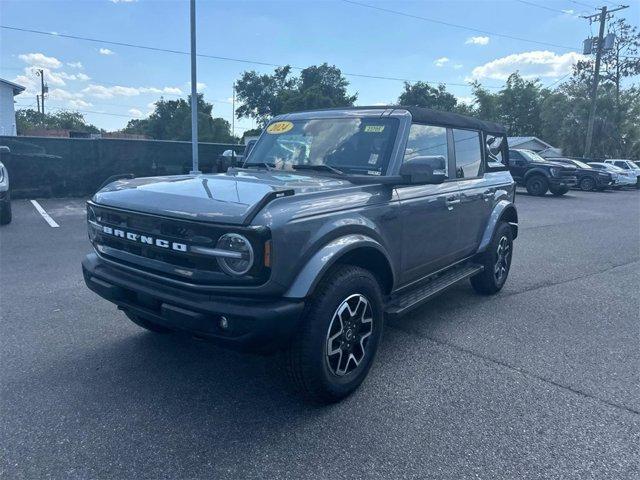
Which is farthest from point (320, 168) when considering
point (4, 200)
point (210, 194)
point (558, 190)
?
point (558, 190)

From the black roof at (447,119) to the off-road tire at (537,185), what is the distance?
15526mm

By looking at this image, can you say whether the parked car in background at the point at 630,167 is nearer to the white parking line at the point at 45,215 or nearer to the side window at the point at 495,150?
the side window at the point at 495,150

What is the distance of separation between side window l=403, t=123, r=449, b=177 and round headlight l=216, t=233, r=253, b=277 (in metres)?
1.74

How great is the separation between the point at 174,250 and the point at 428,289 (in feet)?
7.52

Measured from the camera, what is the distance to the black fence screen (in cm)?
1345

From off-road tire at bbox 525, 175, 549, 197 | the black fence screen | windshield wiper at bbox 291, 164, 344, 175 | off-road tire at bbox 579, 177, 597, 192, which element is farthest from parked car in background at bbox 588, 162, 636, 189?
windshield wiper at bbox 291, 164, 344, 175

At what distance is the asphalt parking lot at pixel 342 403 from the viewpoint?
255 centimetres

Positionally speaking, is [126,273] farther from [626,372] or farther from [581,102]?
[581,102]

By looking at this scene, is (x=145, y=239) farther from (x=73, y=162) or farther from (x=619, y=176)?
(x=619, y=176)

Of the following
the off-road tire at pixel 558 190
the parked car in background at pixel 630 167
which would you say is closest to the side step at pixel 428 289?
the off-road tire at pixel 558 190

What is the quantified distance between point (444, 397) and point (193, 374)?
5.78 feet

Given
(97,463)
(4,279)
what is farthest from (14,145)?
(97,463)

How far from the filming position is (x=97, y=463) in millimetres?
2500

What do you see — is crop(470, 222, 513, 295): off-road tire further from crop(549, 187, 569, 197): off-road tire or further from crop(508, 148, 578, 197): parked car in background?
crop(549, 187, 569, 197): off-road tire
